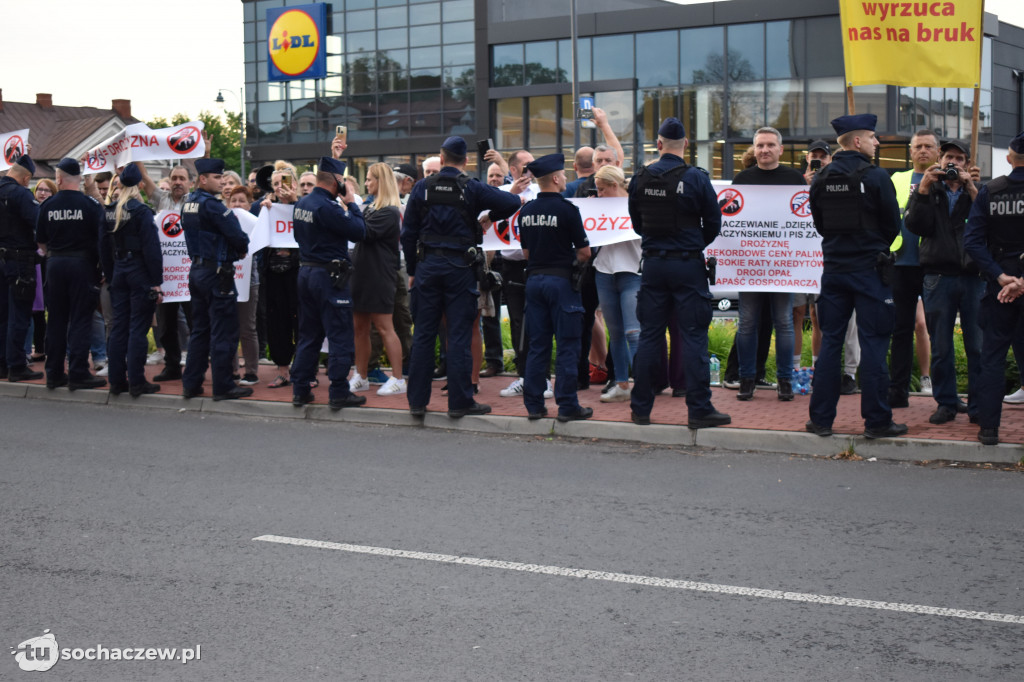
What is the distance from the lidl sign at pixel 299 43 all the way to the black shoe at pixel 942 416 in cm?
4908

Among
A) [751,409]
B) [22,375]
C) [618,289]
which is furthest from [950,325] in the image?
[22,375]

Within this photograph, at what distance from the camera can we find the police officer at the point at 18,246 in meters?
12.4

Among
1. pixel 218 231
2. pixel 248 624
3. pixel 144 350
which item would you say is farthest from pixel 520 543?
pixel 144 350

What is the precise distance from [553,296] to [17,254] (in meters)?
6.22

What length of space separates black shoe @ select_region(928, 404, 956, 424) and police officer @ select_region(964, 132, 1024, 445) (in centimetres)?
82

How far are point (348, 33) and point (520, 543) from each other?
52.9 metres

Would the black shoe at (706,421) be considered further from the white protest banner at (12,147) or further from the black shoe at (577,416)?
the white protest banner at (12,147)

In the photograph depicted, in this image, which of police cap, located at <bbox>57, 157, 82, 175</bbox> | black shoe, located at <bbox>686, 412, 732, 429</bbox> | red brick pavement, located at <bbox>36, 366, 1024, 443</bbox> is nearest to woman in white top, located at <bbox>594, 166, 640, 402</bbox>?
red brick pavement, located at <bbox>36, 366, 1024, 443</bbox>

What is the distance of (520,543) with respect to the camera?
6.25 metres

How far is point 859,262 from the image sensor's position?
8.66m

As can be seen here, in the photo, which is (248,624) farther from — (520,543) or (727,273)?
(727,273)

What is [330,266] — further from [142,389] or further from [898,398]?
[898,398]

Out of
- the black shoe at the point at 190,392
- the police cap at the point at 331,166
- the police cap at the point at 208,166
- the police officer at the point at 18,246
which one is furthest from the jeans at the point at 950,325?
the police officer at the point at 18,246

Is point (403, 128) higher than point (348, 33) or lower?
lower
